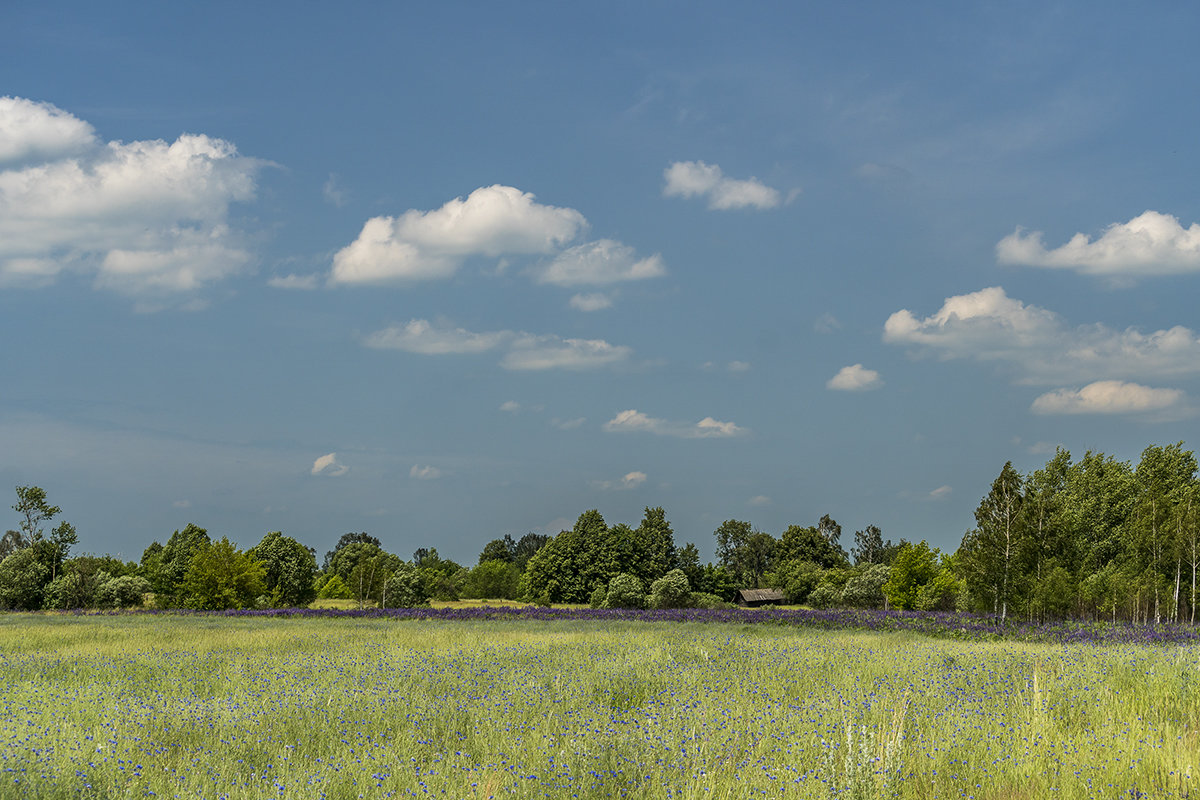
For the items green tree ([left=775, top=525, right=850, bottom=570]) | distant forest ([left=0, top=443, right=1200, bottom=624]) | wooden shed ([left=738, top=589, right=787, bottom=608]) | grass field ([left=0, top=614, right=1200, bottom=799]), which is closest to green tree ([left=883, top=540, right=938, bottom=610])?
distant forest ([left=0, top=443, right=1200, bottom=624])

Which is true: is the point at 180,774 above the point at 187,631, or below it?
above

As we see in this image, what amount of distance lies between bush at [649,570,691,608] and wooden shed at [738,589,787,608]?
29.9m

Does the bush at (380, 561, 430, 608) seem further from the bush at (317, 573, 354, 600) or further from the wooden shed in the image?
the wooden shed

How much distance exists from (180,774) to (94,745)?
1.89 m

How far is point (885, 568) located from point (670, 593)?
1122 inches

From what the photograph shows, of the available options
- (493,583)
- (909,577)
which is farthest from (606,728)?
(493,583)

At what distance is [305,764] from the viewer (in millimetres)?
8055

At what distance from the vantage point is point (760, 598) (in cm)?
8675

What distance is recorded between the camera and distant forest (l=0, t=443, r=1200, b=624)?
41625mm

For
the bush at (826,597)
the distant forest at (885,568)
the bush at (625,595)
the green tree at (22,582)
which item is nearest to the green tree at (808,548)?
the distant forest at (885,568)

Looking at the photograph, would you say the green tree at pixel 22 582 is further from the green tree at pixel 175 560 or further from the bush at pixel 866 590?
the bush at pixel 866 590

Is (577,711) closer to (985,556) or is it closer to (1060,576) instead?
(985,556)

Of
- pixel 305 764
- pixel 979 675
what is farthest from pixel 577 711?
pixel 979 675

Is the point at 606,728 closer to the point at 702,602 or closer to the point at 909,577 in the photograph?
the point at 702,602
